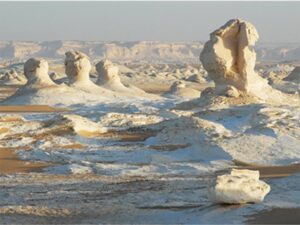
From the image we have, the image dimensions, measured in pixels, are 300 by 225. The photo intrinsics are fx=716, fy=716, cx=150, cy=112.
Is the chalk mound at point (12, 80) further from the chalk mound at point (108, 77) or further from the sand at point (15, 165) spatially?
the sand at point (15, 165)

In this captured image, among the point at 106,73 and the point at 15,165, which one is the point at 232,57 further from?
the point at 106,73

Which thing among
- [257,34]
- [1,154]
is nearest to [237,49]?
[257,34]

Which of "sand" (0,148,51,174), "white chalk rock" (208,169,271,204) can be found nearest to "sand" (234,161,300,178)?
"white chalk rock" (208,169,271,204)

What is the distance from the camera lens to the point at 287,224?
35.3 feet

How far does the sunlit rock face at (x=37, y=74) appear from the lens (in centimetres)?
4019

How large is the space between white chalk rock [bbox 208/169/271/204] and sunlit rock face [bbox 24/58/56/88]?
28670 millimetres

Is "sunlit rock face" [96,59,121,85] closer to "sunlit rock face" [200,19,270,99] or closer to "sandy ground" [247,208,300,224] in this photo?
"sunlit rock face" [200,19,270,99]

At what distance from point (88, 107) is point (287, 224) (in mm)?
26662

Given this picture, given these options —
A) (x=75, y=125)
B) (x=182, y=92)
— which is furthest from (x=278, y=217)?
(x=182, y=92)

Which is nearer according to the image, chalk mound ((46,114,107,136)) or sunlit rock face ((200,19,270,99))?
chalk mound ((46,114,107,136))

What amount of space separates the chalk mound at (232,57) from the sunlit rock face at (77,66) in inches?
495

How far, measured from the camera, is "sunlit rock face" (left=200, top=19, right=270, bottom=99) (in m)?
31.8

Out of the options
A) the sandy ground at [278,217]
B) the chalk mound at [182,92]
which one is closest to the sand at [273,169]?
the sandy ground at [278,217]

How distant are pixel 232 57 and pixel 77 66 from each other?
1340cm
